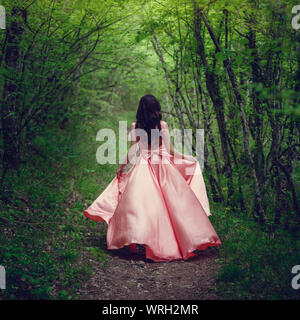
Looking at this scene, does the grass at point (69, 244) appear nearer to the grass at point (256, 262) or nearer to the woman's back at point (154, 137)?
the grass at point (256, 262)

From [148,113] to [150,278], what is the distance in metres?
2.56

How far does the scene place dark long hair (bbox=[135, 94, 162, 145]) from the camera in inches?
221

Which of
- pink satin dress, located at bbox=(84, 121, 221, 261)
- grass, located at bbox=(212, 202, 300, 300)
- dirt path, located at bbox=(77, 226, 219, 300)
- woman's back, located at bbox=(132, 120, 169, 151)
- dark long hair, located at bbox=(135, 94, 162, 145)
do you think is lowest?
dirt path, located at bbox=(77, 226, 219, 300)

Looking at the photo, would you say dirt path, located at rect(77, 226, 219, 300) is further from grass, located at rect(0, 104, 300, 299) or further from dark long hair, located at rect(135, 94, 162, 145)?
dark long hair, located at rect(135, 94, 162, 145)

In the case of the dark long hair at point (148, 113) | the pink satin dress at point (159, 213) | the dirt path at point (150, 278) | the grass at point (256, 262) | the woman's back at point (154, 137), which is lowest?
the dirt path at point (150, 278)

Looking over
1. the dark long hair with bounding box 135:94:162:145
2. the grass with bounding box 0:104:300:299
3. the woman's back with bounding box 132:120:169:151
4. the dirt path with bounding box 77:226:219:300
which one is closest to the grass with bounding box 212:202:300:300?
the grass with bounding box 0:104:300:299

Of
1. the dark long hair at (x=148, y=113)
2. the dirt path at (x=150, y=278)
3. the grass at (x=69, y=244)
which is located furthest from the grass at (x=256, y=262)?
the dark long hair at (x=148, y=113)

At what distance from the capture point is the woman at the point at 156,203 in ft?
16.3

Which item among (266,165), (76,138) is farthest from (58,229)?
(76,138)

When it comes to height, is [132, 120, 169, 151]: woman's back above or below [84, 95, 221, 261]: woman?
above

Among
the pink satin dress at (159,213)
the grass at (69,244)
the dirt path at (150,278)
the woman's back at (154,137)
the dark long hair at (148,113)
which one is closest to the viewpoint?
the grass at (69,244)

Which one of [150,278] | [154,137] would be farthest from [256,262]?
[154,137]

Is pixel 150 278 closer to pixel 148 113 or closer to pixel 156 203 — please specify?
pixel 156 203

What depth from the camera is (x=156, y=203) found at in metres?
5.24
